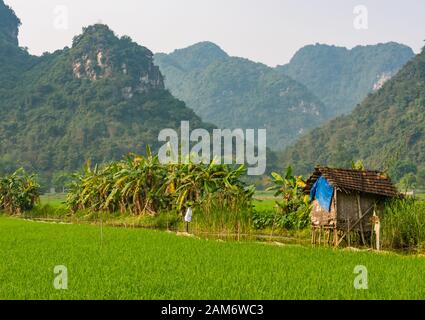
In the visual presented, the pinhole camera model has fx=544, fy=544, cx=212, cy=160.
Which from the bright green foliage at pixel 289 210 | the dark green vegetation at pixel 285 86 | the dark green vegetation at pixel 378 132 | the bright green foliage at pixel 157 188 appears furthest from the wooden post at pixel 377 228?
the dark green vegetation at pixel 285 86

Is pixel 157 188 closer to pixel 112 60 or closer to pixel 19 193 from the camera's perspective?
pixel 19 193

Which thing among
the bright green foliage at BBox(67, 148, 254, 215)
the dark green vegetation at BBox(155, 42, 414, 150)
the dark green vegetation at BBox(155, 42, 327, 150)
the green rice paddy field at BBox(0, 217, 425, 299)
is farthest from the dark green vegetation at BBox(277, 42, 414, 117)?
the green rice paddy field at BBox(0, 217, 425, 299)

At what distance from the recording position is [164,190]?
18766mm

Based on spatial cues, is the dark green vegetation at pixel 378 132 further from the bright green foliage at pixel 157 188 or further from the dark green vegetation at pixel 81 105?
the bright green foliage at pixel 157 188

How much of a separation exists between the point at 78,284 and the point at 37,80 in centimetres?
7300

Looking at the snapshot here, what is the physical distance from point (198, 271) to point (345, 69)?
160 metres

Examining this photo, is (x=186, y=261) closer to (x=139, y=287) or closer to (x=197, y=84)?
(x=139, y=287)

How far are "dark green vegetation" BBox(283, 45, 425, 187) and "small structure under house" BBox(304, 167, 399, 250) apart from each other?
3804 centimetres

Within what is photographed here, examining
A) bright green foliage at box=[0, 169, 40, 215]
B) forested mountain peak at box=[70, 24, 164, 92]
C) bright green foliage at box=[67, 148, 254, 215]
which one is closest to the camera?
bright green foliage at box=[67, 148, 254, 215]

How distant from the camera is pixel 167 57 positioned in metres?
Answer: 184

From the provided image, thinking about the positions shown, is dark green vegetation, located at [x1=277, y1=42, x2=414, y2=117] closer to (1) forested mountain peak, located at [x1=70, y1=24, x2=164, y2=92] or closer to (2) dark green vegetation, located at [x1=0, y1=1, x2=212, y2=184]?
(1) forested mountain peak, located at [x1=70, y1=24, x2=164, y2=92]

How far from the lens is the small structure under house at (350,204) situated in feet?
38.6

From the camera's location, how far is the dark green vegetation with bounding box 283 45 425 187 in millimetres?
52219

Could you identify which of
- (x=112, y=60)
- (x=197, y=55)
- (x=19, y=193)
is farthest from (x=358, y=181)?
(x=197, y=55)
